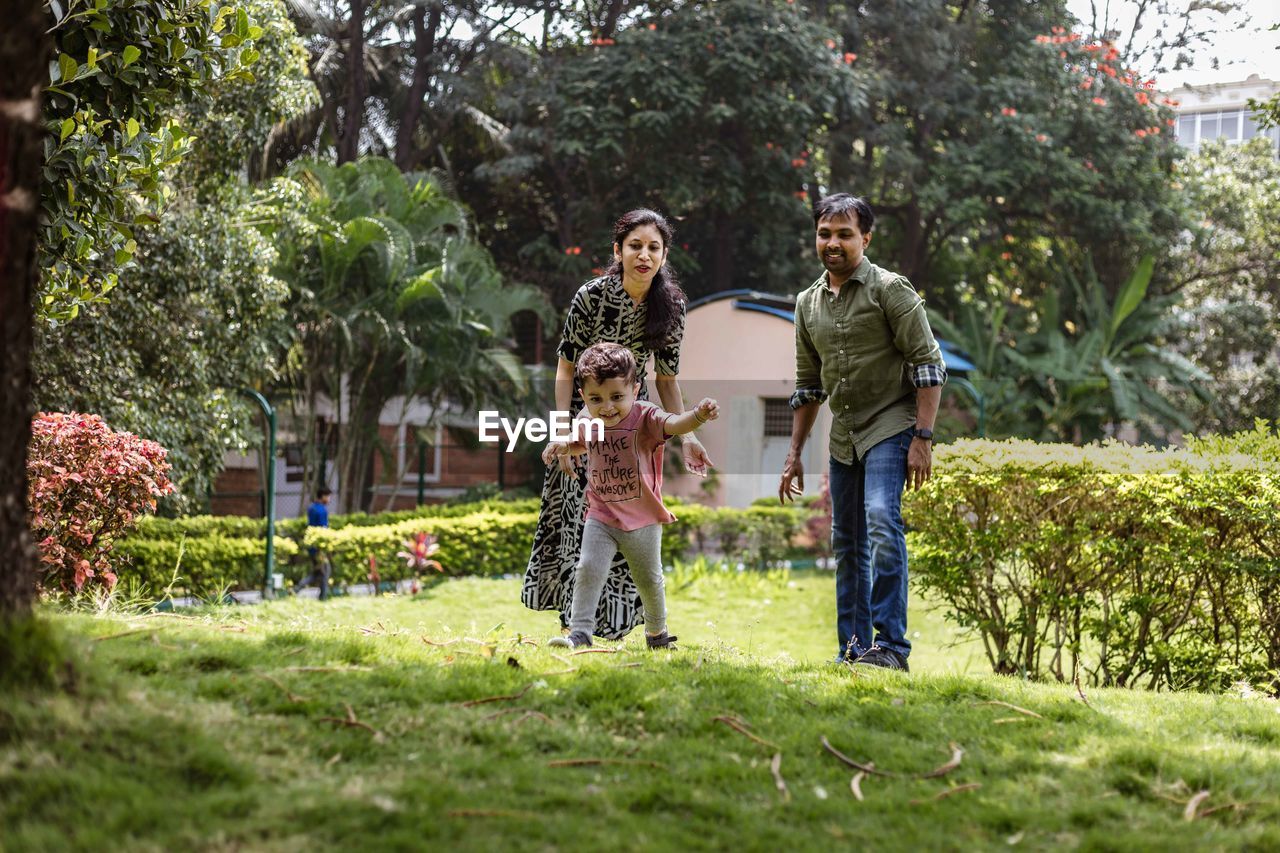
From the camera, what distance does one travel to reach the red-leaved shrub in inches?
290

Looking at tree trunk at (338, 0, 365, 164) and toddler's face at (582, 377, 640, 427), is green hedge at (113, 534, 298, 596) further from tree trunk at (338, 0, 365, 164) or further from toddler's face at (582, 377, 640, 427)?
tree trunk at (338, 0, 365, 164)

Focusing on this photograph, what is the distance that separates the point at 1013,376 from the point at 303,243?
38.9 ft

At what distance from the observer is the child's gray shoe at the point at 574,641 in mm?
5160

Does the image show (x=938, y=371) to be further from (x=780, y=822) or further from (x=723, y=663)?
(x=780, y=822)

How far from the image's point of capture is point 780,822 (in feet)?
10.1

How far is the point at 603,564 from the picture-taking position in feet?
17.4

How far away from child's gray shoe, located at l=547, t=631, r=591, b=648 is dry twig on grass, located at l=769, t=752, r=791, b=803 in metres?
1.71

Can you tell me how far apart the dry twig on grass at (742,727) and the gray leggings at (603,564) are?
1.43 m

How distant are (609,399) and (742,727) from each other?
1.77m

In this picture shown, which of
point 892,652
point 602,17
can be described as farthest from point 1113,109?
point 892,652

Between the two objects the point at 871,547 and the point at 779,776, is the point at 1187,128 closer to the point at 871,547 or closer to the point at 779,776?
the point at 871,547

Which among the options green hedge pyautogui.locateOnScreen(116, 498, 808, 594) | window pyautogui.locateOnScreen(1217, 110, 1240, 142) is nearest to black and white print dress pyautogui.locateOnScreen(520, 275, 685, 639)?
green hedge pyautogui.locateOnScreen(116, 498, 808, 594)

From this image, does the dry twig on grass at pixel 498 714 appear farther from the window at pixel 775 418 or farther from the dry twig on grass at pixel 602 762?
the window at pixel 775 418

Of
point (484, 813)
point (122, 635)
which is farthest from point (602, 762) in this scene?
point (122, 635)
